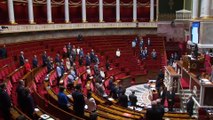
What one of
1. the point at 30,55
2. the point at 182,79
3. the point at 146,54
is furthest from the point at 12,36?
the point at 182,79

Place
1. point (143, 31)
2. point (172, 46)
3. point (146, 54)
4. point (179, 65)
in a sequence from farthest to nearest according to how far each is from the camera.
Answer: point (143, 31) → point (172, 46) → point (146, 54) → point (179, 65)

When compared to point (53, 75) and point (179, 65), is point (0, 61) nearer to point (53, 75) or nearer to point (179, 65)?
point (53, 75)

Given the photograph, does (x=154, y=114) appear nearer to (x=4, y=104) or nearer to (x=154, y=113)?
(x=154, y=113)

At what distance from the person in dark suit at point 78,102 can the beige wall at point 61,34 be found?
1273 centimetres

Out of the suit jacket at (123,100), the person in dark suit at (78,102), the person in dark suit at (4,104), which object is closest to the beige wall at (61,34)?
the suit jacket at (123,100)

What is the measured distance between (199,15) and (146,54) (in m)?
5.07

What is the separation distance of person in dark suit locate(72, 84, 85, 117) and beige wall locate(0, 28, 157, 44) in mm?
12727

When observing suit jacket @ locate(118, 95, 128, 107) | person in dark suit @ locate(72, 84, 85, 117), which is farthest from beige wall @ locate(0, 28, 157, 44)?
person in dark suit @ locate(72, 84, 85, 117)

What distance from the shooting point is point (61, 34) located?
84.2 feet

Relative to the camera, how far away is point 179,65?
56.8 ft

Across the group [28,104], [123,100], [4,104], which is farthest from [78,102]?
[123,100]

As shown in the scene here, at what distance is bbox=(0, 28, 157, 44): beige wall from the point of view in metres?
20.0

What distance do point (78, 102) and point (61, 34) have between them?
1824 cm

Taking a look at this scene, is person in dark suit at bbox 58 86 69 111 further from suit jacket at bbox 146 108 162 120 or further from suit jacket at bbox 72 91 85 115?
suit jacket at bbox 146 108 162 120
